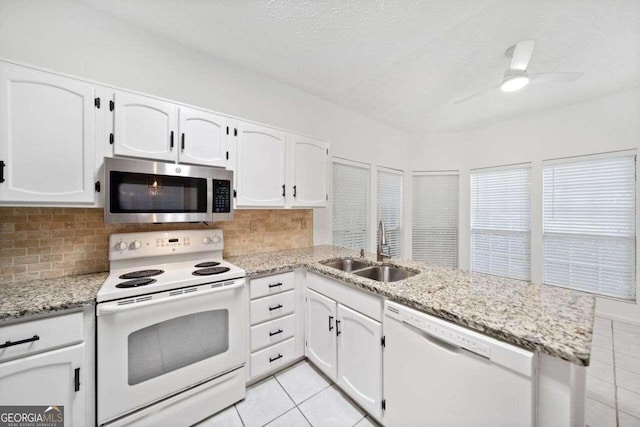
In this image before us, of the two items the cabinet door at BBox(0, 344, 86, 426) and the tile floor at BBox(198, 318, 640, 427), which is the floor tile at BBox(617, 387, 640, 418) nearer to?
the tile floor at BBox(198, 318, 640, 427)

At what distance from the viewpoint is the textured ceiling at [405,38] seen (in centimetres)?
161

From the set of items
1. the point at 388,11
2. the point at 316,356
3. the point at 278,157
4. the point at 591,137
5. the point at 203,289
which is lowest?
the point at 316,356

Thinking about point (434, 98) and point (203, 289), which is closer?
point (203, 289)

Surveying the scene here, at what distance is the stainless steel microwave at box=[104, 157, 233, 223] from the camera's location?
1.44 meters

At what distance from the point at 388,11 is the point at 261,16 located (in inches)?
35.3

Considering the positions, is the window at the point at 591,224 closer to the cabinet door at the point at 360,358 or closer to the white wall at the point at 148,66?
the white wall at the point at 148,66

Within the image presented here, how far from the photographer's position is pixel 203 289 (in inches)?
58.5

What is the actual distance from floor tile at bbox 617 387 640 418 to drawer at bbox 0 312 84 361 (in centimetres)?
335

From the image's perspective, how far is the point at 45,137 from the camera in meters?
1.30

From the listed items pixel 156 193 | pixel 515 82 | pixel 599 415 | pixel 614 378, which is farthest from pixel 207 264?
pixel 614 378

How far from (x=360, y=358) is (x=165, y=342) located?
120 cm

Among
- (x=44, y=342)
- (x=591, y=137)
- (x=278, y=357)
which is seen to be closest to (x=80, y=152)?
(x=44, y=342)

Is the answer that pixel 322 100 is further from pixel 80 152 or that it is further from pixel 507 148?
pixel 507 148

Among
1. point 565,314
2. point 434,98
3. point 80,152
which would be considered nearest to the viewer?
point 565,314
